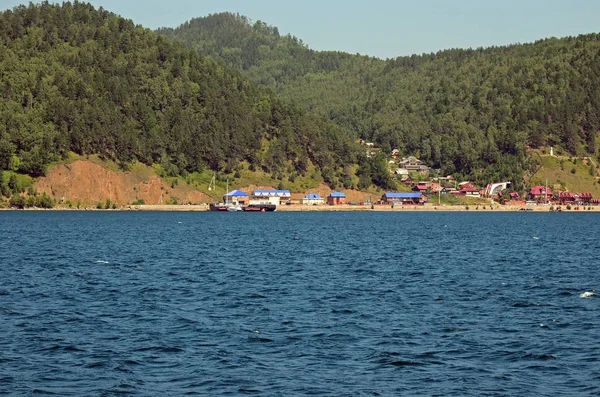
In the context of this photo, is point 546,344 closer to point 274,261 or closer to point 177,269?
point 177,269

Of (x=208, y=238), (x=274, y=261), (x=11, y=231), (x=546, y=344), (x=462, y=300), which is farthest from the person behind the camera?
(x=11, y=231)

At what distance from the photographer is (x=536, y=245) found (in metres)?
112

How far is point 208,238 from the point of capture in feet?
410

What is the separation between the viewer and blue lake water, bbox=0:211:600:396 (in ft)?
113

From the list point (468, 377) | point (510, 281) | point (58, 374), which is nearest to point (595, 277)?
point (510, 281)

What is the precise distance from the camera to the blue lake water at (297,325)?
34.5 m

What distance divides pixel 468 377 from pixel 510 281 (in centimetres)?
3233

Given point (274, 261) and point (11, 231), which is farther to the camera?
point (11, 231)

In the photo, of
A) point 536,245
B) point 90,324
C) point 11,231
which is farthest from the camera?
point 11,231

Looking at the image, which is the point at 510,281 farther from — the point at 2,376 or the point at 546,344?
the point at 2,376

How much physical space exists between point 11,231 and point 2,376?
104m

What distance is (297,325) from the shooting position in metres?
45.5

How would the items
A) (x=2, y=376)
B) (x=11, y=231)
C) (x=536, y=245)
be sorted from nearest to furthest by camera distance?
(x=2, y=376) → (x=536, y=245) → (x=11, y=231)

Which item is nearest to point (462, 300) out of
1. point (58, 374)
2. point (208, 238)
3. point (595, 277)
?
point (595, 277)
